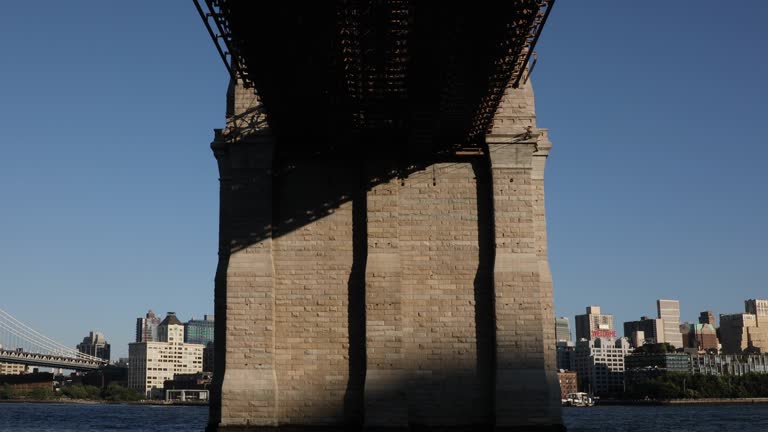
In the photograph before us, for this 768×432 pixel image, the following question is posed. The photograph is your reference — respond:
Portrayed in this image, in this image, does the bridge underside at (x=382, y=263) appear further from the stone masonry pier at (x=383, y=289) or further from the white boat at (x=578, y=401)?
the white boat at (x=578, y=401)

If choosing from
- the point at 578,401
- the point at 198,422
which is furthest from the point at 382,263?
the point at 578,401

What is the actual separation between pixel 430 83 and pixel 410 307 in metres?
8.83

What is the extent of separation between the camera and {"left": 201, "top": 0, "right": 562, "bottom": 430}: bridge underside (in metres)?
36.6

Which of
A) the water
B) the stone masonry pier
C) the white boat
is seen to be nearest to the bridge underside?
the stone masonry pier

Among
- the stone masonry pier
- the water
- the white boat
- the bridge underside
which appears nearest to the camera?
the bridge underside

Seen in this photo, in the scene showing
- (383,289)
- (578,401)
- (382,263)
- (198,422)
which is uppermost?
(382,263)

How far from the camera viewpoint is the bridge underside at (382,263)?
36.6 meters

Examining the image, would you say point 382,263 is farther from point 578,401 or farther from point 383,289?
point 578,401

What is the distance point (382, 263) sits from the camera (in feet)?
124

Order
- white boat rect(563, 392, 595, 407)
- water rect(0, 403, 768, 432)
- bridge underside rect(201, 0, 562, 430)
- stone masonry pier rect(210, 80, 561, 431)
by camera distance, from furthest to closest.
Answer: white boat rect(563, 392, 595, 407), water rect(0, 403, 768, 432), stone masonry pier rect(210, 80, 561, 431), bridge underside rect(201, 0, 562, 430)

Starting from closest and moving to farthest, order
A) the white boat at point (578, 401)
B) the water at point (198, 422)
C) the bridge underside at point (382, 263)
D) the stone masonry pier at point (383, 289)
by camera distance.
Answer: the bridge underside at point (382, 263) < the stone masonry pier at point (383, 289) < the water at point (198, 422) < the white boat at point (578, 401)

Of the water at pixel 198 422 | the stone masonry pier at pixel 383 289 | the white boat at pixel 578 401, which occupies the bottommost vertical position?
the white boat at pixel 578 401

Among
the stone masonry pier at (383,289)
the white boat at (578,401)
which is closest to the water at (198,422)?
the stone masonry pier at (383,289)

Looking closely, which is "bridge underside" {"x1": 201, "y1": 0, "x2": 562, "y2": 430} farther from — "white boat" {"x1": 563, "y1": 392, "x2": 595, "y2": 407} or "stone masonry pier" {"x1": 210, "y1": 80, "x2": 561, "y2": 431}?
"white boat" {"x1": 563, "y1": 392, "x2": 595, "y2": 407}
